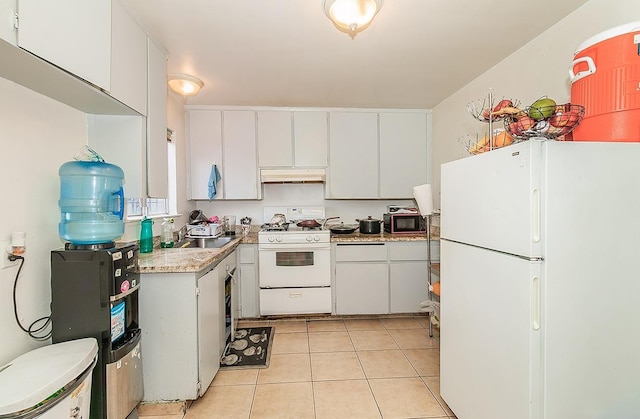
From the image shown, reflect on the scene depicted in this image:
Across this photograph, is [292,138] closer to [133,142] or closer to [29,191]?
[133,142]

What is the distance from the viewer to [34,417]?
992 millimetres

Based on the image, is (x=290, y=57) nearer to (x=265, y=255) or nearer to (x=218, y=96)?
(x=218, y=96)

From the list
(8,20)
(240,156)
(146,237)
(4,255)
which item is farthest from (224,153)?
(8,20)

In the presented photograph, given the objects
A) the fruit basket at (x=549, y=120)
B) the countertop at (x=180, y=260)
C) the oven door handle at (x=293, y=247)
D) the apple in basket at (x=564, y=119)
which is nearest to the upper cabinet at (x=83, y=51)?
the countertop at (x=180, y=260)

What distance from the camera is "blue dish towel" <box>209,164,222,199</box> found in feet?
11.0

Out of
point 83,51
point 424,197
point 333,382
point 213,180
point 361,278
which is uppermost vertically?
point 83,51

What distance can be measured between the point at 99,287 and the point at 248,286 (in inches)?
73.7

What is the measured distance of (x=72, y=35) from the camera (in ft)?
4.21

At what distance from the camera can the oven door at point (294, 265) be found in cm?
318

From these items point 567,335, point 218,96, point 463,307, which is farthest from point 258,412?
point 218,96

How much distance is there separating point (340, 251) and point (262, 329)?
3.75 feet

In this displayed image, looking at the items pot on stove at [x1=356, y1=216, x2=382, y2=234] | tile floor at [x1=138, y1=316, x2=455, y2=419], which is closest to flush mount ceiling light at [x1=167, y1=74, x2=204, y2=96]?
pot on stove at [x1=356, y1=216, x2=382, y2=234]

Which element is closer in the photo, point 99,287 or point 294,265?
point 99,287

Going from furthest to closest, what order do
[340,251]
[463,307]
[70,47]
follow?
1. [340,251]
2. [463,307]
3. [70,47]
